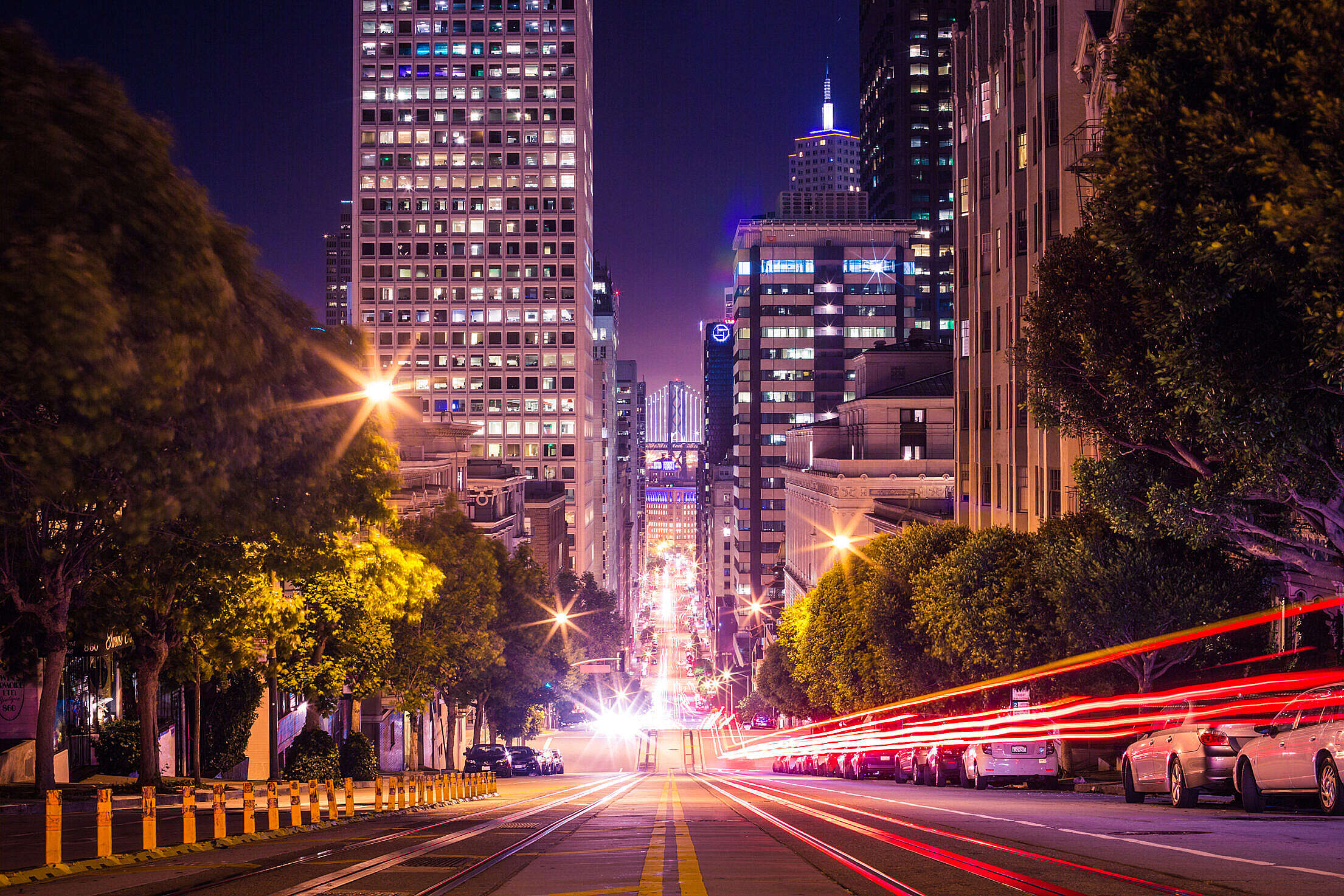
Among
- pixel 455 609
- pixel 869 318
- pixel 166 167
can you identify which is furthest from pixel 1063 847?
pixel 869 318

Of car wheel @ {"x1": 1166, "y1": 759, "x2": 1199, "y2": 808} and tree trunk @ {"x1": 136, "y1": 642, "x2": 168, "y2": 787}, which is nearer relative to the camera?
car wheel @ {"x1": 1166, "y1": 759, "x2": 1199, "y2": 808}

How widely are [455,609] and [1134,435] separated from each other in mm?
29252

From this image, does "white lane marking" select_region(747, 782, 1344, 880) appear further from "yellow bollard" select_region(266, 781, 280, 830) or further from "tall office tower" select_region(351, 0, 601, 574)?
"tall office tower" select_region(351, 0, 601, 574)

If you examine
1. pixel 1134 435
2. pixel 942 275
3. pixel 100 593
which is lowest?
pixel 100 593

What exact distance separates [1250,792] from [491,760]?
135 feet

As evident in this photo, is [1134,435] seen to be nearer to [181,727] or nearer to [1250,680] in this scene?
[1250,680]

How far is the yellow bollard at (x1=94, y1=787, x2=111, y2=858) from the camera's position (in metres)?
12.5

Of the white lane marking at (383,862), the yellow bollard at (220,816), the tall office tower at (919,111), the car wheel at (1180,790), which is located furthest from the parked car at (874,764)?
the tall office tower at (919,111)

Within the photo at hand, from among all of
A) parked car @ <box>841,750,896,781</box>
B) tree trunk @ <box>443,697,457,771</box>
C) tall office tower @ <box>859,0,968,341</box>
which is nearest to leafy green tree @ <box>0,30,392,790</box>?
parked car @ <box>841,750,896,781</box>

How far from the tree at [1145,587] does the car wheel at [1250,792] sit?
→ 9.00 metres

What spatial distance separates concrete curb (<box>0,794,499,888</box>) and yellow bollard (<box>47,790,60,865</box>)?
88 mm

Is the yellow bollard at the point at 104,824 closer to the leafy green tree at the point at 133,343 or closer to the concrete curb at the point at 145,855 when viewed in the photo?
the concrete curb at the point at 145,855

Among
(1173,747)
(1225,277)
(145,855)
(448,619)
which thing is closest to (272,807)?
(145,855)

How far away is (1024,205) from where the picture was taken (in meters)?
50.9
